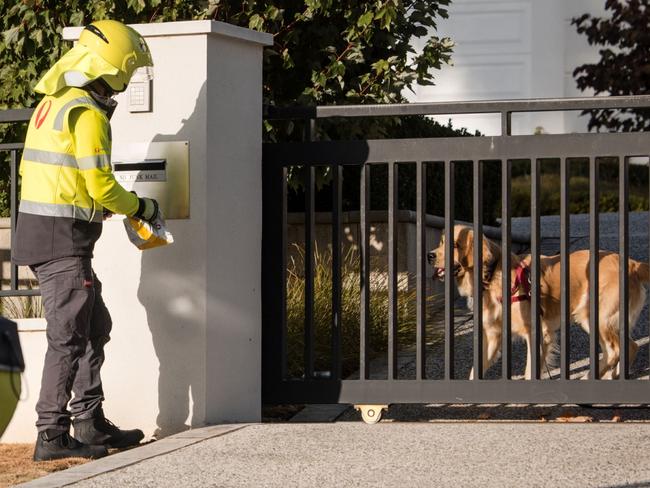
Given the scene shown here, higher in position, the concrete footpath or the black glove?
the black glove

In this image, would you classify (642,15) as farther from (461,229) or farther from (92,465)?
(92,465)

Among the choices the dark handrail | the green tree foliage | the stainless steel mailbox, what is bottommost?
the stainless steel mailbox

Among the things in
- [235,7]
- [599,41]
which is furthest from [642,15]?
[235,7]

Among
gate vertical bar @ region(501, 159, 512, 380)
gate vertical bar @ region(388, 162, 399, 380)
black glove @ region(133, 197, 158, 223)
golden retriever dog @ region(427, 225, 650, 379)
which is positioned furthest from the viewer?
golden retriever dog @ region(427, 225, 650, 379)

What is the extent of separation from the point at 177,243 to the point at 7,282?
12.6ft

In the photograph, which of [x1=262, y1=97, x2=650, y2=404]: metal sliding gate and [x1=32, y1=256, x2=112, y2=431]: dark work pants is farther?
[x1=262, y1=97, x2=650, y2=404]: metal sliding gate

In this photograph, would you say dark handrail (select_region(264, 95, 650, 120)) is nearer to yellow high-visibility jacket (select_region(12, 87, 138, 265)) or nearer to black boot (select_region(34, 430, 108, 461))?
yellow high-visibility jacket (select_region(12, 87, 138, 265))

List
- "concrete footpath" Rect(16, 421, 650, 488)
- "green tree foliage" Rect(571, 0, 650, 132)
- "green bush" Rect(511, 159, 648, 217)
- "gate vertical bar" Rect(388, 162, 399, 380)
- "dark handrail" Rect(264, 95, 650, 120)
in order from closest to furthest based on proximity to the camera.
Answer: "concrete footpath" Rect(16, 421, 650, 488)
"dark handrail" Rect(264, 95, 650, 120)
"gate vertical bar" Rect(388, 162, 399, 380)
"green bush" Rect(511, 159, 648, 217)
"green tree foliage" Rect(571, 0, 650, 132)

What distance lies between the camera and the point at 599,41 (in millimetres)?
18969

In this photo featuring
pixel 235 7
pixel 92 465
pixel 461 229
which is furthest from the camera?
pixel 235 7

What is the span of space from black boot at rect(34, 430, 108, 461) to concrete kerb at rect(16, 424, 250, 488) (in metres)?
0.29

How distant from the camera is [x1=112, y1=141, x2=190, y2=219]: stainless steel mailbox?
6242mm

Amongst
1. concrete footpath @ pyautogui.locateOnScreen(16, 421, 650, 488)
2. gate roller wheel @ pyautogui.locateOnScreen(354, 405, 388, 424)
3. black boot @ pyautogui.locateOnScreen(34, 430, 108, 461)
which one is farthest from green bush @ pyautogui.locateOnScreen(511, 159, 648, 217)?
black boot @ pyautogui.locateOnScreen(34, 430, 108, 461)

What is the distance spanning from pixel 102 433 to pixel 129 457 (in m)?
0.67
